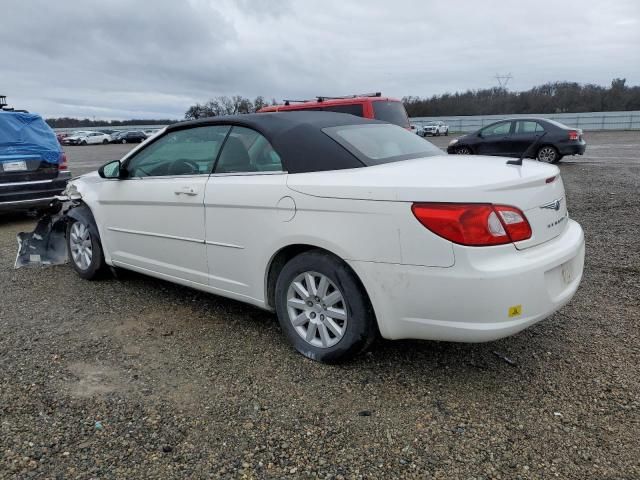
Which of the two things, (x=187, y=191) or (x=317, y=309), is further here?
(x=187, y=191)

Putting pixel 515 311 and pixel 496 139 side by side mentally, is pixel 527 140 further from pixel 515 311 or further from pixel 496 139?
pixel 515 311

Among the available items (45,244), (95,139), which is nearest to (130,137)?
(95,139)

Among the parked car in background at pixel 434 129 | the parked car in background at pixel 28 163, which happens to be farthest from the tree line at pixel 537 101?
the parked car in background at pixel 28 163

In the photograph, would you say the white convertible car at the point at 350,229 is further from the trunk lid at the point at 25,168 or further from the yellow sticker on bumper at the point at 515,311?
the trunk lid at the point at 25,168

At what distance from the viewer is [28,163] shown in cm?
807

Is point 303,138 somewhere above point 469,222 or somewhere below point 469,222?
above

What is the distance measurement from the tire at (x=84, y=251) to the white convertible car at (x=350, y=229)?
75 cm

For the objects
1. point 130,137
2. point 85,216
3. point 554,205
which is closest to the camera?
point 554,205

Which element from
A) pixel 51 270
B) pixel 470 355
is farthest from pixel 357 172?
pixel 51 270

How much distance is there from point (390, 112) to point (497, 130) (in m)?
6.76

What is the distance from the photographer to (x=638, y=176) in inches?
479

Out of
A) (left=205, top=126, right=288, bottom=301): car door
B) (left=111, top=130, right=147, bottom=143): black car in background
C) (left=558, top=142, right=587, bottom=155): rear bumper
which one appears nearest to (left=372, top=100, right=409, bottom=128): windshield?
(left=558, top=142, right=587, bottom=155): rear bumper

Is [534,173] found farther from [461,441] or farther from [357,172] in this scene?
[461,441]

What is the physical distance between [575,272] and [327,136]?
176 cm
